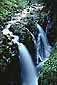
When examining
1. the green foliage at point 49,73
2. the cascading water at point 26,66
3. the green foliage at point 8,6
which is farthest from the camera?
the green foliage at point 8,6

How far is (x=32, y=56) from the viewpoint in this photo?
305 inches

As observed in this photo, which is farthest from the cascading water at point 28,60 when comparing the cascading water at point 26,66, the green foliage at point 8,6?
the green foliage at point 8,6

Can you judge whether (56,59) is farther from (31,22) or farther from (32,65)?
(31,22)

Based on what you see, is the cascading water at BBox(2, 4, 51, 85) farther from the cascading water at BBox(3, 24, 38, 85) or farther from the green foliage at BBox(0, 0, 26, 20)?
the green foliage at BBox(0, 0, 26, 20)

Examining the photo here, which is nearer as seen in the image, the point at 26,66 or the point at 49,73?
the point at 49,73

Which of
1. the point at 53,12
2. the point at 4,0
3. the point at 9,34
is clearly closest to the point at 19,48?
the point at 9,34

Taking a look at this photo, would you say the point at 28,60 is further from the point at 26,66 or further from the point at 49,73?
the point at 49,73

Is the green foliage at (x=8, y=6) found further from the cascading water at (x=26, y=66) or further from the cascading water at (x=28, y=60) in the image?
the cascading water at (x=26, y=66)

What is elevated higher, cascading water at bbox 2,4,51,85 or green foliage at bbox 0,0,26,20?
green foliage at bbox 0,0,26,20

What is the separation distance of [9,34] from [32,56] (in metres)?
1.07

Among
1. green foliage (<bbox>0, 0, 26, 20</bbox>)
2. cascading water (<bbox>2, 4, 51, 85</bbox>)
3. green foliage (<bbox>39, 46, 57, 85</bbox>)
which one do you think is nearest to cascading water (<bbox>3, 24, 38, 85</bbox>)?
cascading water (<bbox>2, 4, 51, 85</bbox>)

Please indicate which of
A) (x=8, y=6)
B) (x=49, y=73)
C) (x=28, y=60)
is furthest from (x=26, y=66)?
(x=8, y=6)

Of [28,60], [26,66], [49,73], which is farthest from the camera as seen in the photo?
[28,60]

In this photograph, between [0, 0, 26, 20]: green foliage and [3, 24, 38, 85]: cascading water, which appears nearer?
[3, 24, 38, 85]: cascading water
